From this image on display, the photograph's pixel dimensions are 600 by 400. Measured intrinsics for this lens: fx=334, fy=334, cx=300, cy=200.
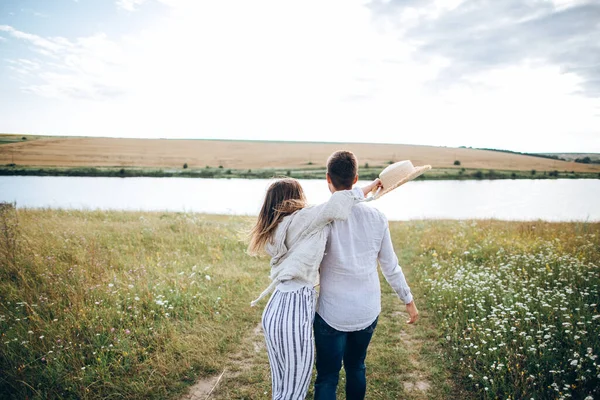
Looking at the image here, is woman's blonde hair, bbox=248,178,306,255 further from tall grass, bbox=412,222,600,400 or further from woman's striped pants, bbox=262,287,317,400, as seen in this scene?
tall grass, bbox=412,222,600,400

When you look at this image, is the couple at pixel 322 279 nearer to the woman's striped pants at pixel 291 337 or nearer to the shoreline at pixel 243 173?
the woman's striped pants at pixel 291 337

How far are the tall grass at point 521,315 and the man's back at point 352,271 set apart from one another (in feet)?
7.25

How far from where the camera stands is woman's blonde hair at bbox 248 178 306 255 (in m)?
2.59

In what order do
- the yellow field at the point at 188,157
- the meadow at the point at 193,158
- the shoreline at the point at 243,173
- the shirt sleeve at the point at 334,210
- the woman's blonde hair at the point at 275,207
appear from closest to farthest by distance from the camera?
the shirt sleeve at the point at 334,210 → the woman's blonde hair at the point at 275,207 → the shoreline at the point at 243,173 → the meadow at the point at 193,158 → the yellow field at the point at 188,157

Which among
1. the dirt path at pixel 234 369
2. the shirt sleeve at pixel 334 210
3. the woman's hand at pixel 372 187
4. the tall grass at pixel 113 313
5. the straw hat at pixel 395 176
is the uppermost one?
the straw hat at pixel 395 176

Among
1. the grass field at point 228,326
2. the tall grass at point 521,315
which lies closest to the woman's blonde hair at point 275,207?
the grass field at point 228,326

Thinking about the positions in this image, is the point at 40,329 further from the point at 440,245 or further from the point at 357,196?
the point at 440,245

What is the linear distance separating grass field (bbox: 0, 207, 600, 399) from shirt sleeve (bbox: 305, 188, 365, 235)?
1.34 m

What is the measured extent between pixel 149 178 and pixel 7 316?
48.9 meters

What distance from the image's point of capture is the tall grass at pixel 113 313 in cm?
384

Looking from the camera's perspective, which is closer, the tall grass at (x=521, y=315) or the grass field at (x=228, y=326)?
the tall grass at (x=521, y=315)

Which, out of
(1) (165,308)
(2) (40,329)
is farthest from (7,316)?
(1) (165,308)

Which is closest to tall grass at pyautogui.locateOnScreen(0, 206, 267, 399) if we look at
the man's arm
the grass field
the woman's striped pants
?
the grass field

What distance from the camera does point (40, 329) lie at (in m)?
4.46
